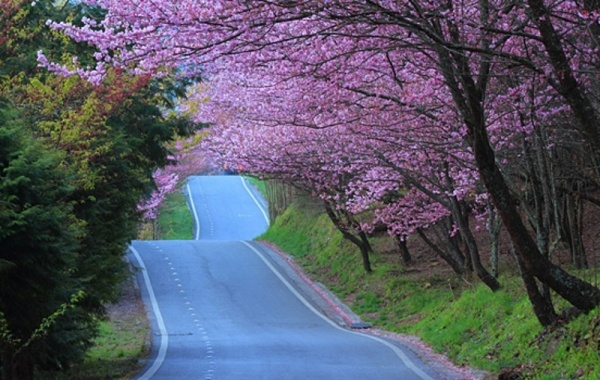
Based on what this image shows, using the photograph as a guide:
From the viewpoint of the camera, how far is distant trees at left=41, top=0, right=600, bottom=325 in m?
8.09

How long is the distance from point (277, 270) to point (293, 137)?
13331 millimetres

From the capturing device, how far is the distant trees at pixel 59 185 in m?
9.52

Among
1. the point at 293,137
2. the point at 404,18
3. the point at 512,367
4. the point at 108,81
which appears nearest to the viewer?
the point at 404,18

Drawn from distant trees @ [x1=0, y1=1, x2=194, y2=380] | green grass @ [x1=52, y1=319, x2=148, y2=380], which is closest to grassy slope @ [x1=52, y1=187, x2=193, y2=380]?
green grass @ [x1=52, y1=319, x2=148, y2=380]

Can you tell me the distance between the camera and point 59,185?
10719 mm

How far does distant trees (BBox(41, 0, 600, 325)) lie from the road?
3013 millimetres

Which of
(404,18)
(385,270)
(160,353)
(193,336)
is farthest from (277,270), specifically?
(404,18)

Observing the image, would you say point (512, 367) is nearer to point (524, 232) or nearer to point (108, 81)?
point (524, 232)

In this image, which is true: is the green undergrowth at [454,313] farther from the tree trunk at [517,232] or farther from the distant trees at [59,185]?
the distant trees at [59,185]

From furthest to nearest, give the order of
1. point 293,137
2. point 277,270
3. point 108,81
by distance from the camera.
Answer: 1. point 277,270
2. point 293,137
3. point 108,81

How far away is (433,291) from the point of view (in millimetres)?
22891

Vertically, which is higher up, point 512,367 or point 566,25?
point 566,25

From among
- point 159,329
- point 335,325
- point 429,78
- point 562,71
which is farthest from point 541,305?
point 159,329

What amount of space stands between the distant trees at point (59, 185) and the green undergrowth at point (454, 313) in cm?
594
